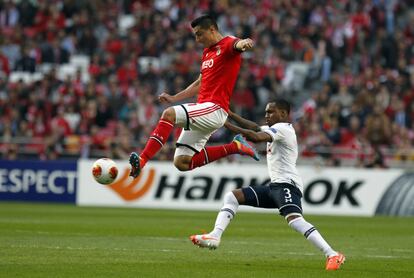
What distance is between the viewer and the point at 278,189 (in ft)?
39.2

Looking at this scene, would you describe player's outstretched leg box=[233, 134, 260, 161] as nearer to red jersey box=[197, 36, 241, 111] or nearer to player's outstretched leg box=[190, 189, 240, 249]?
red jersey box=[197, 36, 241, 111]

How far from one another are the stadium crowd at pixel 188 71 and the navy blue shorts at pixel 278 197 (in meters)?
13.7

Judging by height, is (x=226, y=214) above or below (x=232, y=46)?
below

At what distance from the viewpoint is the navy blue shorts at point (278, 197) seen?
11.8m

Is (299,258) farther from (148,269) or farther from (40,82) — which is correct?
(40,82)

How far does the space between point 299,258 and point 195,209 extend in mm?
12435

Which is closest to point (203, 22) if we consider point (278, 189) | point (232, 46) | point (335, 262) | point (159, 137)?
point (232, 46)

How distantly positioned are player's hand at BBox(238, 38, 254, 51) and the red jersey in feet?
1.64

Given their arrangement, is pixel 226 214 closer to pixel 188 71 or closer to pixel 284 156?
pixel 284 156

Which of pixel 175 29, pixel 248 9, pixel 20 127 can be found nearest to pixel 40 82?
pixel 20 127

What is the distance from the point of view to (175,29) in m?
32.8

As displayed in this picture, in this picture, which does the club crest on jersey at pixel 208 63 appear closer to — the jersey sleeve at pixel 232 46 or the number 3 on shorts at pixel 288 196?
the jersey sleeve at pixel 232 46

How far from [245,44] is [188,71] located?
17.9 meters

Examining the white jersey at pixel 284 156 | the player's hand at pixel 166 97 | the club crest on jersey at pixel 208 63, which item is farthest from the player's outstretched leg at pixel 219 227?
the club crest on jersey at pixel 208 63
